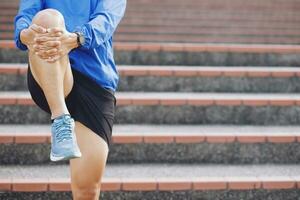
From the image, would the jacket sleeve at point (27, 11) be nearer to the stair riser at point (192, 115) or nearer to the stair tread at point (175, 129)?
the stair tread at point (175, 129)

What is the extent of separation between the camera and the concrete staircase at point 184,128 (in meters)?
3.43

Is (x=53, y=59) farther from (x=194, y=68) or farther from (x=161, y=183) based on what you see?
(x=194, y=68)

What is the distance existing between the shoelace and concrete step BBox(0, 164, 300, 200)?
1019 mm

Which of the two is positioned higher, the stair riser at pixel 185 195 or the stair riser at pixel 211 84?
the stair riser at pixel 211 84

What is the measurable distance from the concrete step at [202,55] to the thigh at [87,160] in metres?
2.58

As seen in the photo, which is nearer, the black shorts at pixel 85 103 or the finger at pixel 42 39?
the finger at pixel 42 39

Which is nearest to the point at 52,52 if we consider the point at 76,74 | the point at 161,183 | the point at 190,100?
the point at 76,74

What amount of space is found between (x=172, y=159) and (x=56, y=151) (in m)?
1.62

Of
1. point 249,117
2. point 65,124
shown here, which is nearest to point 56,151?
point 65,124

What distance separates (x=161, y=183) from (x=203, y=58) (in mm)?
2105

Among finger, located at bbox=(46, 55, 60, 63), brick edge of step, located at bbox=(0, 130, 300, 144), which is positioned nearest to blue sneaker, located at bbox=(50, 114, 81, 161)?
finger, located at bbox=(46, 55, 60, 63)

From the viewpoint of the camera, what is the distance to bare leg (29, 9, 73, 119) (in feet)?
7.50

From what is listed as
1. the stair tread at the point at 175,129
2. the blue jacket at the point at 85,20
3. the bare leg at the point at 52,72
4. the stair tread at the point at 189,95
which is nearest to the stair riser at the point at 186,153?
the stair tread at the point at 175,129

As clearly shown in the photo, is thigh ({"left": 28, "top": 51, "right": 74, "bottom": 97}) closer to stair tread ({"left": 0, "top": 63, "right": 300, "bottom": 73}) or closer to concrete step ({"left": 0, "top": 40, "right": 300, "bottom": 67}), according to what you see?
stair tread ({"left": 0, "top": 63, "right": 300, "bottom": 73})
